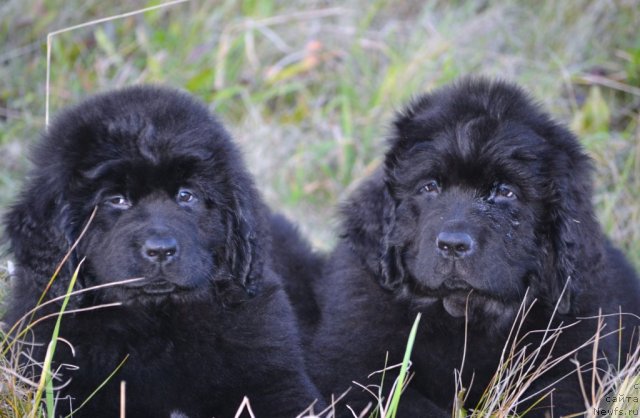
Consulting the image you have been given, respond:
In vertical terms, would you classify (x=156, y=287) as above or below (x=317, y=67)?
below

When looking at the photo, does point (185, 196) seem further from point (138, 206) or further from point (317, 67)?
point (317, 67)

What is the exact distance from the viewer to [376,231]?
4504 millimetres

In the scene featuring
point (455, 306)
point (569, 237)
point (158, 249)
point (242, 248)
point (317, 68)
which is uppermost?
point (317, 68)

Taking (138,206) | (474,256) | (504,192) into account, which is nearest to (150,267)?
(138,206)

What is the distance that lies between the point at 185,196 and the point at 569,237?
1576 millimetres

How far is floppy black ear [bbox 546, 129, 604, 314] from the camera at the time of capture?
169 inches

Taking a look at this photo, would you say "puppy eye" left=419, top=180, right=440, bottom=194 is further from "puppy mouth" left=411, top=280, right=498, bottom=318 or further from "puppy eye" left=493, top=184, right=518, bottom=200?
"puppy mouth" left=411, top=280, right=498, bottom=318

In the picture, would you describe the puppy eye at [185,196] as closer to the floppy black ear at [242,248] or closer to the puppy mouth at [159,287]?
the floppy black ear at [242,248]

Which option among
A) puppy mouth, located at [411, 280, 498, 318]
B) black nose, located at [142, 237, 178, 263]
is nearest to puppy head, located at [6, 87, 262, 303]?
black nose, located at [142, 237, 178, 263]

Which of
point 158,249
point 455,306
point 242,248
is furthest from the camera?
point 455,306

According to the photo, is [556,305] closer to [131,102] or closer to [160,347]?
[160,347]

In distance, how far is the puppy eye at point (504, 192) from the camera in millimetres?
4320

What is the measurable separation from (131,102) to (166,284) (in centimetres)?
77

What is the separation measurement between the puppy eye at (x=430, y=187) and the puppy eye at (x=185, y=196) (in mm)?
986
